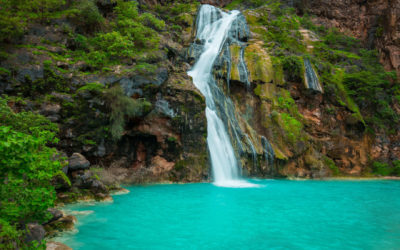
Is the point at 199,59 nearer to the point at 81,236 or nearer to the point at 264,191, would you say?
the point at 264,191

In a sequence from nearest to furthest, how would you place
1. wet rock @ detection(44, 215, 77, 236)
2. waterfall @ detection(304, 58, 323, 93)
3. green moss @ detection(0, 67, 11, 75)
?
wet rock @ detection(44, 215, 77, 236)
green moss @ detection(0, 67, 11, 75)
waterfall @ detection(304, 58, 323, 93)

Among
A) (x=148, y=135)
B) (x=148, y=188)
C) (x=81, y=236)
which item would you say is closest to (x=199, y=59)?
(x=148, y=135)

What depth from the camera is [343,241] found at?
653cm

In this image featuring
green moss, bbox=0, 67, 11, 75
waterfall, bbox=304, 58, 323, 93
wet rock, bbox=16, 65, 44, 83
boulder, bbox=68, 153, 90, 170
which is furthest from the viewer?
waterfall, bbox=304, 58, 323, 93

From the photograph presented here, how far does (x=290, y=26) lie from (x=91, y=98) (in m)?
27.0

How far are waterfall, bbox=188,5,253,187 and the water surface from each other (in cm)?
429

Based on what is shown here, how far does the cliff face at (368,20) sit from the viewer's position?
26.0 meters

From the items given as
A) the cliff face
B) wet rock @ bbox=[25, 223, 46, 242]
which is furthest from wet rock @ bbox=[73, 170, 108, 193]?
the cliff face

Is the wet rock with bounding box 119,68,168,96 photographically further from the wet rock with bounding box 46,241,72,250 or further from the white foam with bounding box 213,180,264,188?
the wet rock with bounding box 46,241,72,250

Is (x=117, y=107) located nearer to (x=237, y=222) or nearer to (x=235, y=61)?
(x=237, y=222)

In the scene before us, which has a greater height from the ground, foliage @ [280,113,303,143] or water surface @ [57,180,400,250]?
foliage @ [280,113,303,143]

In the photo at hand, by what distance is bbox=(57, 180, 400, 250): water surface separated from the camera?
20.8 feet

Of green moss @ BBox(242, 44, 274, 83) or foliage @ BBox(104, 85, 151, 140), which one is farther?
green moss @ BBox(242, 44, 274, 83)

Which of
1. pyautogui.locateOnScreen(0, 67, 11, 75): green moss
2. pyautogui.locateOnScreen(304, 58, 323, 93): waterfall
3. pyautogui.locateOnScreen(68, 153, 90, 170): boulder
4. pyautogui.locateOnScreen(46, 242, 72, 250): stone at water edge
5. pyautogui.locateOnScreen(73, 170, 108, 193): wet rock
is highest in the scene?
pyautogui.locateOnScreen(304, 58, 323, 93): waterfall
